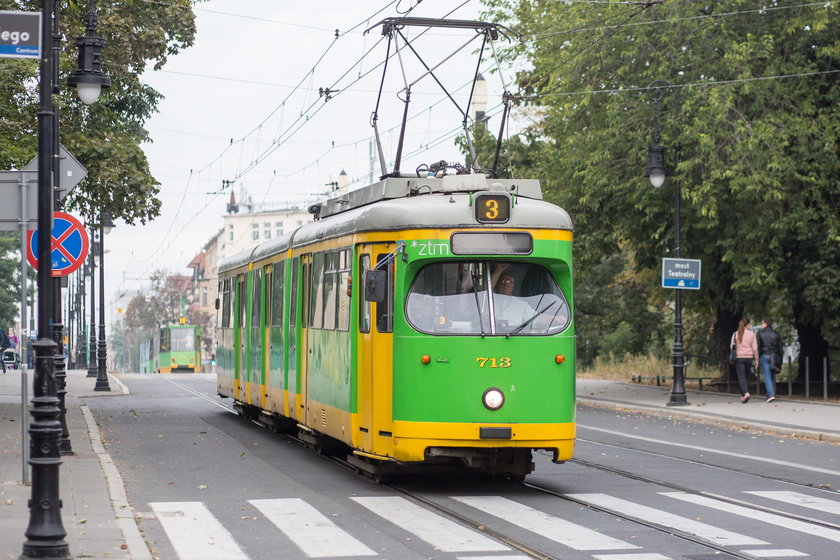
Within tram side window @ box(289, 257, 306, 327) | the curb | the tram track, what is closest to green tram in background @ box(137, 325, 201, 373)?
the curb

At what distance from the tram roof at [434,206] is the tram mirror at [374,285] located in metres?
0.60

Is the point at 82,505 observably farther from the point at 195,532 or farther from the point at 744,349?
the point at 744,349

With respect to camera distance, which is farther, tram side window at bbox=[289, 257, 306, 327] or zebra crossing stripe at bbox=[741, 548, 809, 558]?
tram side window at bbox=[289, 257, 306, 327]

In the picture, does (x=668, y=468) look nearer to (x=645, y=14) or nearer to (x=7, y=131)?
(x=7, y=131)

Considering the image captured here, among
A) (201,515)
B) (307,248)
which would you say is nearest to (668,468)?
(307,248)

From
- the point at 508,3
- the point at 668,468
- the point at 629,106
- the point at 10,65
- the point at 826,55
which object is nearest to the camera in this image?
the point at 668,468

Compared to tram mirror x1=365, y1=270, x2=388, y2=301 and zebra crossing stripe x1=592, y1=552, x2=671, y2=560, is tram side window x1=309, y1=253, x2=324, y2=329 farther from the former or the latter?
zebra crossing stripe x1=592, y1=552, x2=671, y2=560

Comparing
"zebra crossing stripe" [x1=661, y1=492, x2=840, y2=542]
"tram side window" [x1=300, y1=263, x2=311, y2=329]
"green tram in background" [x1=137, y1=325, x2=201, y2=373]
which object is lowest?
"zebra crossing stripe" [x1=661, y1=492, x2=840, y2=542]

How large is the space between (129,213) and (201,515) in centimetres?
1451

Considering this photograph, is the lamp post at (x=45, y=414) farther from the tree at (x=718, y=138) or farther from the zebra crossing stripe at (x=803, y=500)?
the tree at (x=718, y=138)

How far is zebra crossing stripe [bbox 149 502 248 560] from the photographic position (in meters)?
9.77

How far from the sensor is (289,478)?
1489 cm

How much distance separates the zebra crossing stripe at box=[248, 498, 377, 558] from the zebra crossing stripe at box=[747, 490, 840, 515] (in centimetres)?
469

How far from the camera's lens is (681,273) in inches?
1093
